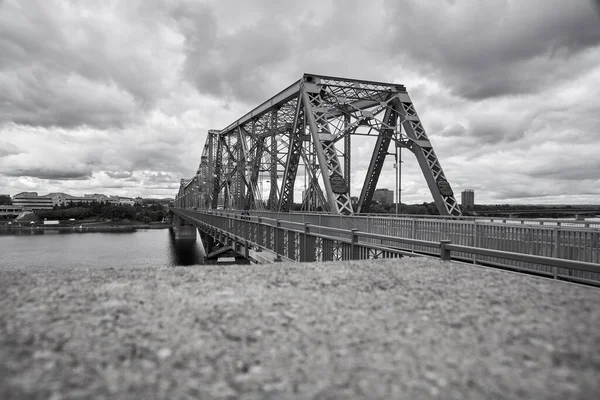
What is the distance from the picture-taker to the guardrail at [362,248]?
571cm

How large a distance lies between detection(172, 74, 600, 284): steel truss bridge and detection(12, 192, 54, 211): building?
18272 cm

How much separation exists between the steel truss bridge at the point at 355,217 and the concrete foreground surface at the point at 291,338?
96.3 inches

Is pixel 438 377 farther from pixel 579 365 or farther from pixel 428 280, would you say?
pixel 428 280

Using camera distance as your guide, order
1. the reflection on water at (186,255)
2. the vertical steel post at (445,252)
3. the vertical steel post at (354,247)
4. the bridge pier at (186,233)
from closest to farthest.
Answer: the vertical steel post at (445,252) → the vertical steel post at (354,247) → the reflection on water at (186,255) → the bridge pier at (186,233)

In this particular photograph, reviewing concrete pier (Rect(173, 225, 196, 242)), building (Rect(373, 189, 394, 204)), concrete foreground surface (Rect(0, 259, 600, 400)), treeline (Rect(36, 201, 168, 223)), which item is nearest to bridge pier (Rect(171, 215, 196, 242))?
concrete pier (Rect(173, 225, 196, 242))

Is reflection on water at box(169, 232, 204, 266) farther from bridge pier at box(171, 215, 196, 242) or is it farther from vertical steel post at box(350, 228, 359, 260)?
vertical steel post at box(350, 228, 359, 260)

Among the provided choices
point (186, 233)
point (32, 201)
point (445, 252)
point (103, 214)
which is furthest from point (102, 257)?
point (32, 201)

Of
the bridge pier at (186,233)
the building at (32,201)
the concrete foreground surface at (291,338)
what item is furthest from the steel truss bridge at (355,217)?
the building at (32,201)

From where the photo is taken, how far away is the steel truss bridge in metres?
8.41

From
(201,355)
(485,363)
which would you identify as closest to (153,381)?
(201,355)

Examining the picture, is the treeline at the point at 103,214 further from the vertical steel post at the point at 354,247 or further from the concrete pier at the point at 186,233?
the vertical steel post at the point at 354,247

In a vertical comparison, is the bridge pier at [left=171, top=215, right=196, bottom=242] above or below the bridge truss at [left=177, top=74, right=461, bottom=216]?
below

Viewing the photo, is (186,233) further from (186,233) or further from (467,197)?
(467,197)

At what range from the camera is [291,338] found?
2811mm
